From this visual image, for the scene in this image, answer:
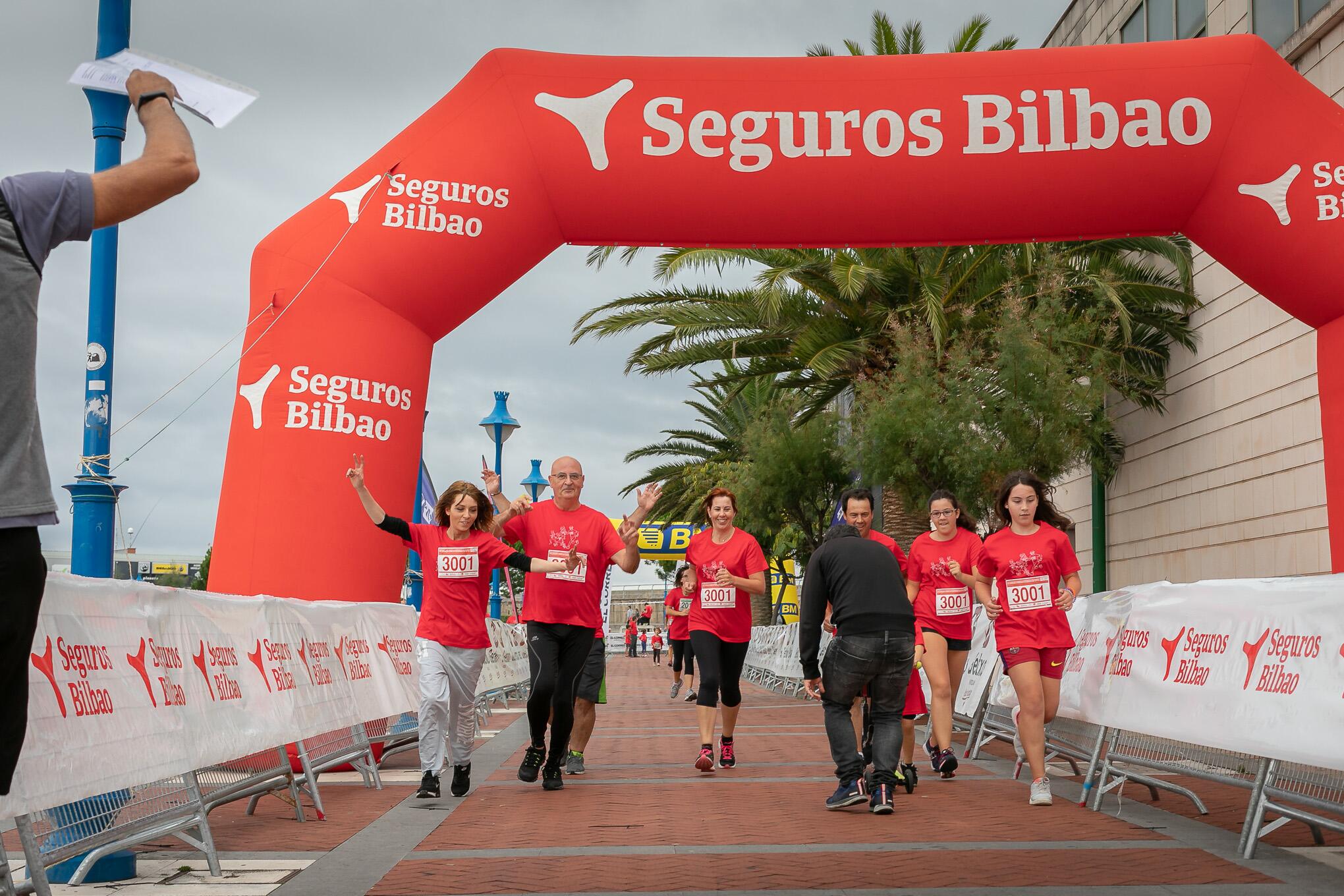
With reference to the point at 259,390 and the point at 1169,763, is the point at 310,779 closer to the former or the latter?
the point at 259,390

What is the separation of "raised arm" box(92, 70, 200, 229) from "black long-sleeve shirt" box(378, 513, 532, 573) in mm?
5058

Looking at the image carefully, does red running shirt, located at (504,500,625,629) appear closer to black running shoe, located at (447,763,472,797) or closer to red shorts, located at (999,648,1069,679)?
black running shoe, located at (447,763,472,797)

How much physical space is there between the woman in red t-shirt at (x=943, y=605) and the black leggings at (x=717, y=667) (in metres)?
1.43

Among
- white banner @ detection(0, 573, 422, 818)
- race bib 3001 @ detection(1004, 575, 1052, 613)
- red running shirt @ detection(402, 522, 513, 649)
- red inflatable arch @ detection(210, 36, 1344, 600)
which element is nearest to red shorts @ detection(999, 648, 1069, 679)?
race bib 3001 @ detection(1004, 575, 1052, 613)

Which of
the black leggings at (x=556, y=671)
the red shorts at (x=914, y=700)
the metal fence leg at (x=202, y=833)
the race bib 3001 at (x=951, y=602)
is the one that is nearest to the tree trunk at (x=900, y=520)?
the race bib 3001 at (x=951, y=602)

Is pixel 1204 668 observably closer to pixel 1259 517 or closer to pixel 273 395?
pixel 273 395

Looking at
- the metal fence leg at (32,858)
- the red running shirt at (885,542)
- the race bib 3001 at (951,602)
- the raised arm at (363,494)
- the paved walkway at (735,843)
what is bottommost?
the paved walkway at (735,843)

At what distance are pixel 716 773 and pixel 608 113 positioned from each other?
16.7 feet

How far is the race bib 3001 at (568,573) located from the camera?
8.60 meters

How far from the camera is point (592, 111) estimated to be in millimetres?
10805

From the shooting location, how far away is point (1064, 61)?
10.8m

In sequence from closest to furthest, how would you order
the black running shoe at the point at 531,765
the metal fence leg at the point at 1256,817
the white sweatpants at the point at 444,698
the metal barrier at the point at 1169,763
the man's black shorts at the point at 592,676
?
the metal fence leg at the point at 1256,817
the metal barrier at the point at 1169,763
the white sweatpants at the point at 444,698
the black running shoe at the point at 531,765
the man's black shorts at the point at 592,676

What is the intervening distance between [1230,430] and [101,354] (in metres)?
16.8

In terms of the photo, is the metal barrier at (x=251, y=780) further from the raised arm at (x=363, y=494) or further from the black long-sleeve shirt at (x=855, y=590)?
the black long-sleeve shirt at (x=855, y=590)
